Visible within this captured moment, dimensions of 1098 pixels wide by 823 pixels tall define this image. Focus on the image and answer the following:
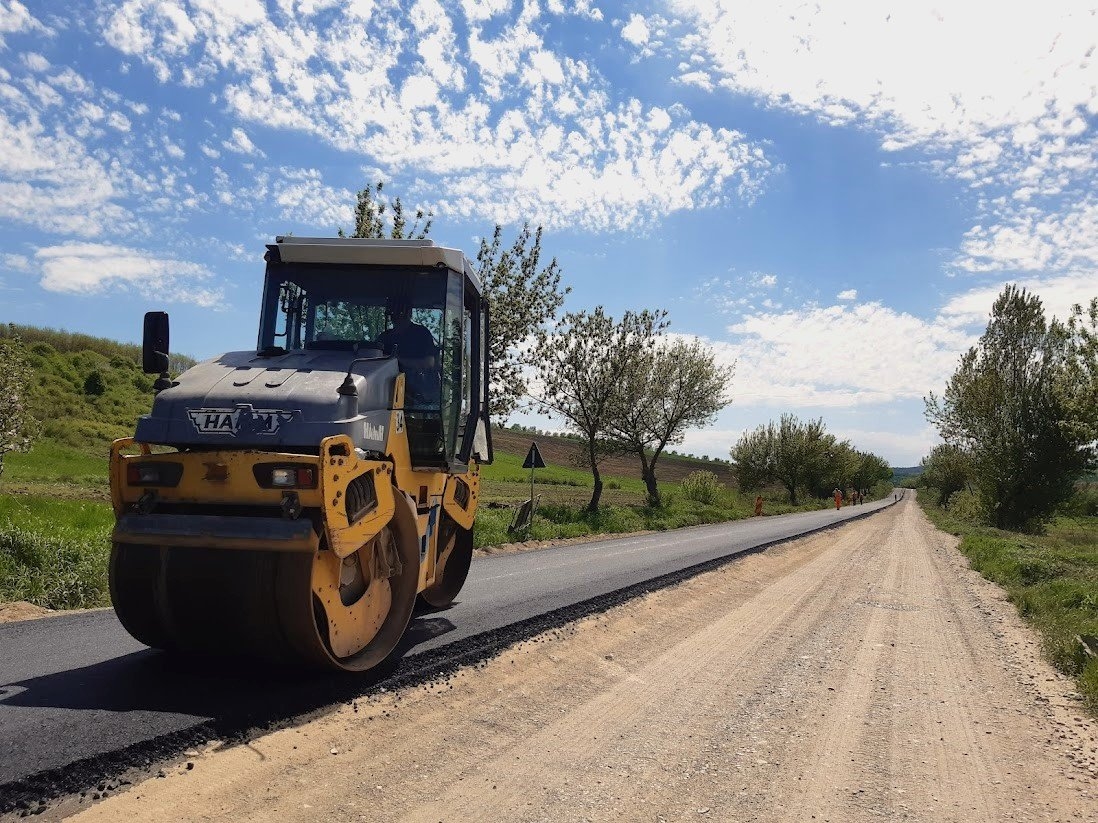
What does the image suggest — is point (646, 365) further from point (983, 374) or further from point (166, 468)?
point (166, 468)

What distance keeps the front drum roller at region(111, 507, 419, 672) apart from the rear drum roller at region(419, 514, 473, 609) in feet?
8.53

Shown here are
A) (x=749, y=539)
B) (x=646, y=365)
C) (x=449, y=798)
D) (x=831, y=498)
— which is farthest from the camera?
(x=831, y=498)

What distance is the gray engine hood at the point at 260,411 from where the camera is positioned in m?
4.89

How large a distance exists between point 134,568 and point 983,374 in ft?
129

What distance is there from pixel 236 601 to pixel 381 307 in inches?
108

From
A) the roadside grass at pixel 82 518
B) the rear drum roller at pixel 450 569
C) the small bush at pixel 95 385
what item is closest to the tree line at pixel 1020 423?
the roadside grass at pixel 82 518

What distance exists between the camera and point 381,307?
20.8 feet

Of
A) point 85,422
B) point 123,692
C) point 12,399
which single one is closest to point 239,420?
point 123,692

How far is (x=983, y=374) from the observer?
36344 millimetres

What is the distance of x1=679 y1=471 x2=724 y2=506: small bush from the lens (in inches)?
1874

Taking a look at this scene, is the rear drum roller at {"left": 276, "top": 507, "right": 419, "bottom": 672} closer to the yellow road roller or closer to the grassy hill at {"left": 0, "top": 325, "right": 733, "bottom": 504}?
the yellow road roller

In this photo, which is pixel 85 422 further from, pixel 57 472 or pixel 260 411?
pixel 260 411

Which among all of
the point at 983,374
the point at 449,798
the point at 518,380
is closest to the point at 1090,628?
the point at 449,798

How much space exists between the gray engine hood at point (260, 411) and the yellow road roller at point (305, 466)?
1 centimetres
